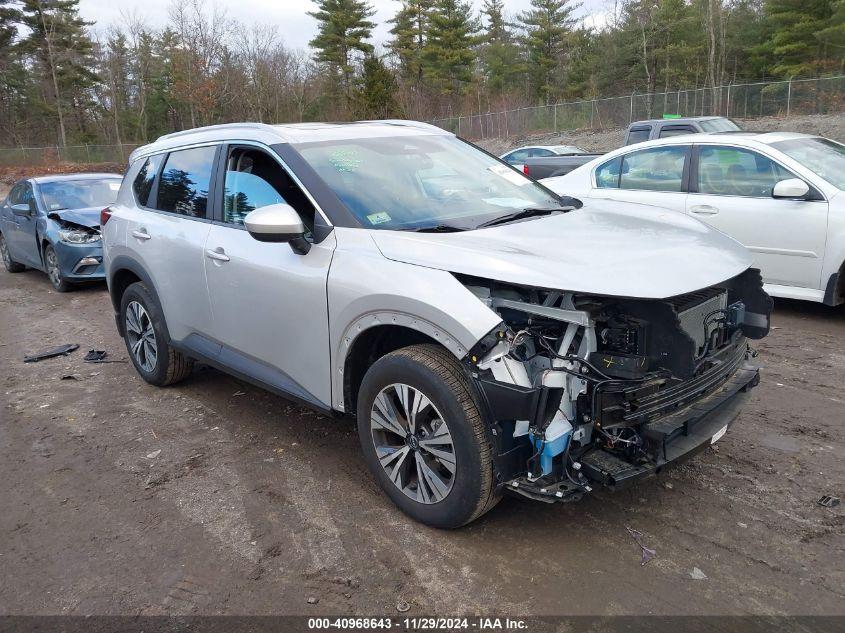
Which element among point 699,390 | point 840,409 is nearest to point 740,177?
point 840,409

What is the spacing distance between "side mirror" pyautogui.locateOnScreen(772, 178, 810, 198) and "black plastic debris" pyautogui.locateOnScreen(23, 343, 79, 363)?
695cm

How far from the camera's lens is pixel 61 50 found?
2004 inches

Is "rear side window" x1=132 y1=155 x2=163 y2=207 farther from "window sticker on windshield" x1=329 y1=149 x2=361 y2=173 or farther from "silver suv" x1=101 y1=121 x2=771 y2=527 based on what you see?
"window sticker on windshield" x1=329 y1=149 x2=361 y2=173

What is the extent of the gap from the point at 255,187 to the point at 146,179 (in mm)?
1706

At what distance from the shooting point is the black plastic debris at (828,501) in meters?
3.25

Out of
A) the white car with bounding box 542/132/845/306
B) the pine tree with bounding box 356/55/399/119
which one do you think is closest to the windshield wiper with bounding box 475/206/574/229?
the white car with bounding box 542/132/845/306

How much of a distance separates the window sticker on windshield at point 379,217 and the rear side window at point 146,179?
2.45 metres

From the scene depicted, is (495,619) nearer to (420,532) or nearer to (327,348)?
(420,532)

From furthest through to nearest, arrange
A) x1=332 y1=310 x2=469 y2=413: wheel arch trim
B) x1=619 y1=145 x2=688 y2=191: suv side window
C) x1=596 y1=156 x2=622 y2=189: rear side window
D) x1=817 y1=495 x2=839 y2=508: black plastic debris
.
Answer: x1=596 y1=156 x2=622 y2=189: rear side window, x1=619 y1=145 x2=688 y2=191: suv side window, x1=817 y1=495 x2=839 y2=508: black plastic debris, x1=332 y1=310 x2=469 y2=413: wheel arch trim

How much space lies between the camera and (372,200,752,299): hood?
2732mm

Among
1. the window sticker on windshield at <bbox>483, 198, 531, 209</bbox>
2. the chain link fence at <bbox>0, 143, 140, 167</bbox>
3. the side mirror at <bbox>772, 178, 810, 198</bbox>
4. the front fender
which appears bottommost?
the front fender

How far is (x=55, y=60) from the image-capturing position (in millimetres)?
50594

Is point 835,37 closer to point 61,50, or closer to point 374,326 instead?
point 374,326

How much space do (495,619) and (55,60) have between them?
195 feet
